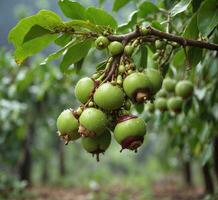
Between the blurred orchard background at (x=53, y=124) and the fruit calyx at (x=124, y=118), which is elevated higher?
the blurred orchard background at (x=53, y=124)

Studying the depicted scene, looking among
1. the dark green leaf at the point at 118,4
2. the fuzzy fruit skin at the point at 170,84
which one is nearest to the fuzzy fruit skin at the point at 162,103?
the fuzzy fruit skin at the point at 170,84

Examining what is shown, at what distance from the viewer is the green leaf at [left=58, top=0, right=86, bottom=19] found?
148 cm

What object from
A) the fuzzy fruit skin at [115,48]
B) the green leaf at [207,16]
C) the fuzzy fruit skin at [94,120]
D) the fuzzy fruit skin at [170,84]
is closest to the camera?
the fuzzy fruit skin at [94,120]

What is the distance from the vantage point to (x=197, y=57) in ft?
5.38

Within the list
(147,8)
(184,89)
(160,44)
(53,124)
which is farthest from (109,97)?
(53,124)

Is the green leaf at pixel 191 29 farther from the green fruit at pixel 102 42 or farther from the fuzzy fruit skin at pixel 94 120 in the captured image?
the fuzzy fruit skin at pixel 94 120

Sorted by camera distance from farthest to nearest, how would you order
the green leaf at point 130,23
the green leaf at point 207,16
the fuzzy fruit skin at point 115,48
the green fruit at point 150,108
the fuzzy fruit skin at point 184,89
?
1. the green fruit at point 150,108
2. the fuzzy fruit skin at point 184,89
3. the green leaf at point 130,23
4. the green leaf at point 207,16
5. the fuzzy fruit skin at point 115,48

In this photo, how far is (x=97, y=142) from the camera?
1269 millimetres

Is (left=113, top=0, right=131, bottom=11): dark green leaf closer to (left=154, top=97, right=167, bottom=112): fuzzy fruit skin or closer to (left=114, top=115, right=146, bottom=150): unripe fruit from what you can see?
(left=154, top=97, right=167, bottom=112): fuzzy fruit skin

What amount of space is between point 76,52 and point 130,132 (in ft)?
1.46

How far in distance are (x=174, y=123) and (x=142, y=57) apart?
6.73 feet

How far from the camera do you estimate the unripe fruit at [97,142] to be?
1.26 metres

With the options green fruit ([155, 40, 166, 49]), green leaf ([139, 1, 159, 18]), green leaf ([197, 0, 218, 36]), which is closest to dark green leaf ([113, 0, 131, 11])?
green leaf ([139, 1, 159, 18])

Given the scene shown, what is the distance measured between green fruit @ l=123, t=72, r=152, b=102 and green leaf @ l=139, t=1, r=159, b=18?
870 millimetres
